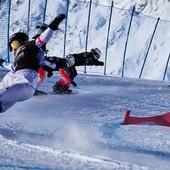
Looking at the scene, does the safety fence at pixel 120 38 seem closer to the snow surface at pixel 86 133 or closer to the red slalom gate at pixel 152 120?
the snow surface at pixel 86 133

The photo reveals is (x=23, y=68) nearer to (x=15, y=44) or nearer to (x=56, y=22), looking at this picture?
(x=15, y=44)

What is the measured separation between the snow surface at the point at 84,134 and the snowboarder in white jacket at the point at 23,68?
190 millimetres

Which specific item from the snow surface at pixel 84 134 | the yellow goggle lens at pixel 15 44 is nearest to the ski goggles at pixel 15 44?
the yellow goggle lens at pixel 15 44

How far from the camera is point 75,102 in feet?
15.6

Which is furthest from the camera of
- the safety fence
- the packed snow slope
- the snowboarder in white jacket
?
the packed snow slope

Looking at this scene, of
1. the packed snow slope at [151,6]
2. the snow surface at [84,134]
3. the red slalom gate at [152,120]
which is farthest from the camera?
Answer: the packed snow slope at [151,6]

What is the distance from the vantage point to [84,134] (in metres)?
3.20

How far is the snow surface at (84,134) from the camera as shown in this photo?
7.83ft

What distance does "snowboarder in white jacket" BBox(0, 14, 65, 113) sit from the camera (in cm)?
346

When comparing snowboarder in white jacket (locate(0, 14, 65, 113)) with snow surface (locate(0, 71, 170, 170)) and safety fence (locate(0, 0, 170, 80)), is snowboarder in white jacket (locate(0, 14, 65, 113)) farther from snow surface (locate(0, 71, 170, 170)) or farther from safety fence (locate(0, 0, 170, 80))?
safety fence (locate(0, 0, 170, 80))

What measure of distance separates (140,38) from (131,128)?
21.2 m

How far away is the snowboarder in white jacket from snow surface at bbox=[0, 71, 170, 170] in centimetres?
19

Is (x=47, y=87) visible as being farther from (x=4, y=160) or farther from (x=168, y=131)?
(x=4, y=160)

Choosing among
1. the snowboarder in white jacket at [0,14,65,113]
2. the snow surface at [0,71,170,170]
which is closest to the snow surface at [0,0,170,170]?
the snow surface at [0,71,170,170]
